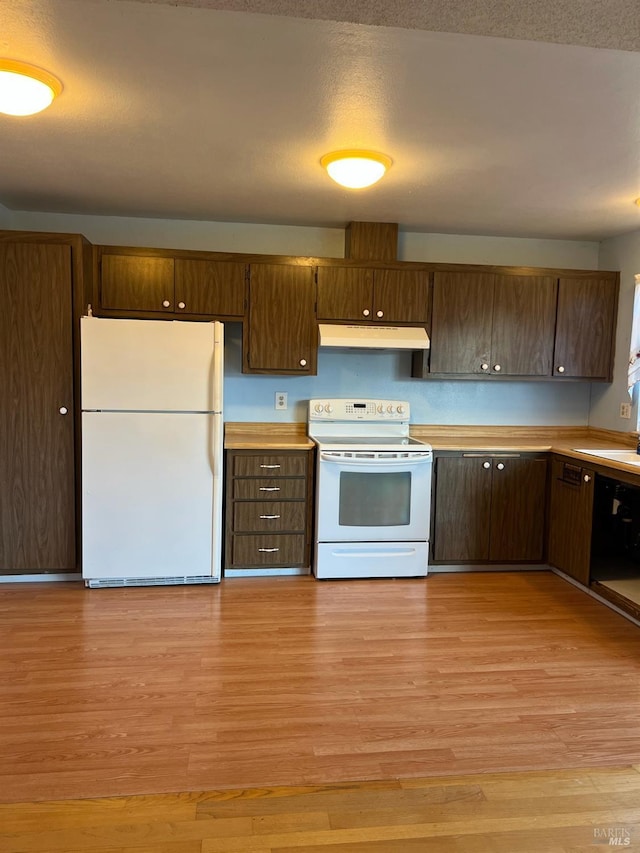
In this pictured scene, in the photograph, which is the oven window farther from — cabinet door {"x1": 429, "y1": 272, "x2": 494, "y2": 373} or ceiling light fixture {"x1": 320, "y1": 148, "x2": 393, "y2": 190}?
ceiling light fixture {"x1": 320, "y1": 148, "x2": 393, "y2": 190}

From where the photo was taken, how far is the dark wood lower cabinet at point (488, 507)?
3721 millimetres

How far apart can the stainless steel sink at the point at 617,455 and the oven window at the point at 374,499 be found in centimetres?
109

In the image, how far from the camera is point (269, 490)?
3578 mm

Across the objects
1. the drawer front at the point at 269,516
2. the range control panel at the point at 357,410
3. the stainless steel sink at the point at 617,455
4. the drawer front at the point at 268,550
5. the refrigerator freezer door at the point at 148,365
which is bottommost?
the drawer front at the point at 268,550

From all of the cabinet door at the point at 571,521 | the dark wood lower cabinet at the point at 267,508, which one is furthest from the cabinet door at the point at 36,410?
the cabinet door at the point at 571,521

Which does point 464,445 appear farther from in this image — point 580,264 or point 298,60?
point 298,60

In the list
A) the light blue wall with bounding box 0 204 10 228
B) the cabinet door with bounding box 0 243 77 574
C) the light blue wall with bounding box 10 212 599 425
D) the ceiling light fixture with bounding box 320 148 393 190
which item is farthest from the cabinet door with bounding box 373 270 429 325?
the light blue wall with bounding box 0 204 10 228

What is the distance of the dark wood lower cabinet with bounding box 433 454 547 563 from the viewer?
3721 mm

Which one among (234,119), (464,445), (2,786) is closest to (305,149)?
(234,119)

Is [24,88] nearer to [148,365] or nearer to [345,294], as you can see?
[148,365]

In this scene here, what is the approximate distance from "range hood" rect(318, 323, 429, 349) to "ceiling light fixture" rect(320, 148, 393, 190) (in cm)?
109

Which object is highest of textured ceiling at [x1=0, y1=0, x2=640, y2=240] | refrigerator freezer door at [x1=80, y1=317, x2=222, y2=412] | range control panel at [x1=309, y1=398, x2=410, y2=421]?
textured ceiling at [x1=0, y1=0, x2=640, y2=240]

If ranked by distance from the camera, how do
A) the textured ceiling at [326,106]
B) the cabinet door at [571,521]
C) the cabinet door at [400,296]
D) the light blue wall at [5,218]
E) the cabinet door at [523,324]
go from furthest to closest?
the cabinet door at [523,324], the cabinet door at [400,296], the light blue wall at [5,218], the cabinet door at [571,521], the textured ceiling at [326,106]

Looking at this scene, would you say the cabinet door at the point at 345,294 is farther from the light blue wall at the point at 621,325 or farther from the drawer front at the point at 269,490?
the light blue wall at the point at 621,325
